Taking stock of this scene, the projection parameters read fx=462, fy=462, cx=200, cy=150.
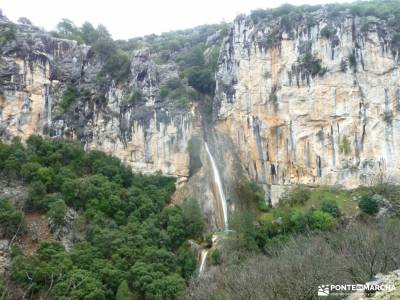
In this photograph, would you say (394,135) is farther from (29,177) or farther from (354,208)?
(29,177)

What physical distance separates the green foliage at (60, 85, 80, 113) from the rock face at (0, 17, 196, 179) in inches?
5.1

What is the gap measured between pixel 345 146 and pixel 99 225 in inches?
786

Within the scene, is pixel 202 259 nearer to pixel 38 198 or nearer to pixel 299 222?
pixel 299 222

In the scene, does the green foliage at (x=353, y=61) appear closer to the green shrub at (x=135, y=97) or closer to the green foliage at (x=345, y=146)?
the green foliage at (x=345, y=146)

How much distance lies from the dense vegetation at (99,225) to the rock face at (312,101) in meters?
8.64

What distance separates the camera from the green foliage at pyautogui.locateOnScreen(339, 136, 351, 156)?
121 feet

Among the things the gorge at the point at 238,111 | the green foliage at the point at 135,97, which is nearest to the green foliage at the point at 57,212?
the gorge at the point at 238,111

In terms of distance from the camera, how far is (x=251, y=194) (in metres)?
37.4

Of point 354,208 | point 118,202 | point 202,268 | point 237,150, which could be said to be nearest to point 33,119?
point 118,202

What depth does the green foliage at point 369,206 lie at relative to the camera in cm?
3219

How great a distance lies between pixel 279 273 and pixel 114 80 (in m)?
27.8

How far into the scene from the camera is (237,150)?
39688mm

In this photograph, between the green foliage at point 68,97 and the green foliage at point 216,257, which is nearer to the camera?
the green foliage at point 216,257

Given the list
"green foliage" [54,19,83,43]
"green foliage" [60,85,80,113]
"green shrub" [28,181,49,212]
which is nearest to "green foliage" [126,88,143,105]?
"green foliage" [60,85,80,113]
